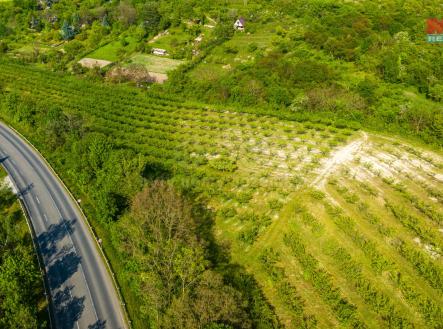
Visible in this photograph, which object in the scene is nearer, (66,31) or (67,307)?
(67,307)

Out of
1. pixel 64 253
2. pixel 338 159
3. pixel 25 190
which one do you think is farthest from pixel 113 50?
pixel 338 159

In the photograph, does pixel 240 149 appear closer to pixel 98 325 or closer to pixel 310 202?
pixel 310 202

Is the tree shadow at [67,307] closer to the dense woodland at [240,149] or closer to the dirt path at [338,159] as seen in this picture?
the dense woodland at [240,149]

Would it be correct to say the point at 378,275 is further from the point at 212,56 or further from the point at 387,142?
the point at 212,56

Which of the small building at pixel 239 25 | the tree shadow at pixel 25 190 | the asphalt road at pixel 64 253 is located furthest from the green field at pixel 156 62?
the tree shadow at pixel 25 190

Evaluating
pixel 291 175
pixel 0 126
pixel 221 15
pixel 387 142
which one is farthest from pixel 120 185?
pixel 221 15

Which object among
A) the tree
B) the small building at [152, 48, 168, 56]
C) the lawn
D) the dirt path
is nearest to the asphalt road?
the dirt path
